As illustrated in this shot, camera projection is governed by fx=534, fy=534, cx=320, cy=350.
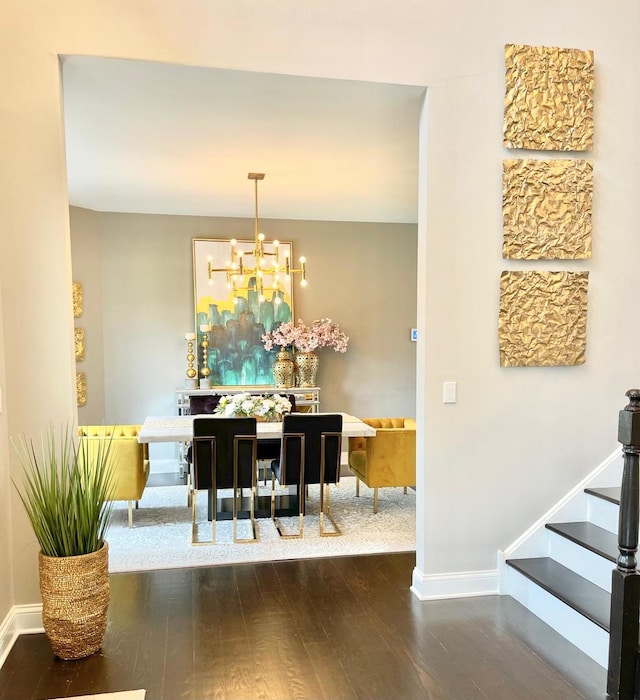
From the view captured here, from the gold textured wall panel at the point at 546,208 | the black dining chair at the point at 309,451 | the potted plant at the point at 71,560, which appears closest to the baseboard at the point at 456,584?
the black dining chair at the point at 309,451

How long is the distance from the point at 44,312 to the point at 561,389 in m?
2.83

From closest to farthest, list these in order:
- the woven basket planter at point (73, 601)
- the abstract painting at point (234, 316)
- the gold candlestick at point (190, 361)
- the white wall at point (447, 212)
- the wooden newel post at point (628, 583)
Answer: the wooden newel post at point (628, 583)
the woven basket planter at point (73, 601)
the white wall at point (447, 212)
the gold candlestick at point (190, 361)
the abstract painting at point (234, 316)

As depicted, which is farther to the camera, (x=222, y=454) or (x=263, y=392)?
(x=263, y=392)

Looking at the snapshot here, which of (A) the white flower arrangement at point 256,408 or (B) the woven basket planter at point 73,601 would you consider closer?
(B) the woven basket planter at point 73,601

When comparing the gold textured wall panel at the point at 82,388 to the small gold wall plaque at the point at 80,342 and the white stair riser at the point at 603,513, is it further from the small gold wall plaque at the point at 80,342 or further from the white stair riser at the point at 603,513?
the white stair riser at the point at 603,513

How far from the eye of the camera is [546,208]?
3.00m

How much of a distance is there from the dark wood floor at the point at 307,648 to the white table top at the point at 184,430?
3.53 feet

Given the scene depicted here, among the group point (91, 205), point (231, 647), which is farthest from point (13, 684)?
point (91, 205)

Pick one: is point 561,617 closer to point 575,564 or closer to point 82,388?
point 575,564

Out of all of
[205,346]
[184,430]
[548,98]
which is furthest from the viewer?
[205,346]

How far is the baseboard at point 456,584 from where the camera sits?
303cm

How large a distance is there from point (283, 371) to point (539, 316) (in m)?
3.53

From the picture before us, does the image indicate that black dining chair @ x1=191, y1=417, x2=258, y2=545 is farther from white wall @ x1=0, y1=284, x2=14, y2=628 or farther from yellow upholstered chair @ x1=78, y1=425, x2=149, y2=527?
white wall @ x1=0, y1=284, x2=14, y2=628

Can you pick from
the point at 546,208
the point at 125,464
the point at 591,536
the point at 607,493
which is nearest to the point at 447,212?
the point at 546,208
